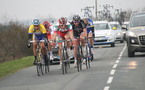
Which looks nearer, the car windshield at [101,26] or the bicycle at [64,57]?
the bicycle at [64,57]

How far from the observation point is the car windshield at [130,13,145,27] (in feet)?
72.0

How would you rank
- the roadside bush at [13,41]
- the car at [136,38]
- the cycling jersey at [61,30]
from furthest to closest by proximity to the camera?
the roadside bush at [13,41], the car at [136,38], the cycling jersey at [61,30]

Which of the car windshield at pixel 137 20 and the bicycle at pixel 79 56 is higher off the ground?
the car windshield at pixel 137 20

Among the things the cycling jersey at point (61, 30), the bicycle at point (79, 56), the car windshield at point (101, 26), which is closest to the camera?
the bicycle at point (79, 56)

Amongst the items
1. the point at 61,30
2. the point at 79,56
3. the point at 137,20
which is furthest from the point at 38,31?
the point at 137,20

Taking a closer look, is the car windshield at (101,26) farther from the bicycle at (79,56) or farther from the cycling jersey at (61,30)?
the cycling jersey at (61,30)

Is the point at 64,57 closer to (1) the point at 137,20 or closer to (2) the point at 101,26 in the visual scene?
(1) the point at 137,20

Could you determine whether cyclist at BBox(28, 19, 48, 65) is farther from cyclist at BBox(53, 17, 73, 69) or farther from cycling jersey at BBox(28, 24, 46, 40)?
cyclist at BBox(53, 17, 73, 69)

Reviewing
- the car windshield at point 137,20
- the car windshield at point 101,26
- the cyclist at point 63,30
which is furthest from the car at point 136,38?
the car windshield at point 101,26

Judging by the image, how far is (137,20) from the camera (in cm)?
2228

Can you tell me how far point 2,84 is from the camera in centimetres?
1403

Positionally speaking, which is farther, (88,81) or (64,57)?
(64,57)

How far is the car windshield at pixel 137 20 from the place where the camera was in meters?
22.0

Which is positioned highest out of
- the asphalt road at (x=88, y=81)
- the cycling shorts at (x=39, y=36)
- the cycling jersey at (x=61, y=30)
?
the cycling jersey at (x=61, y=30)
